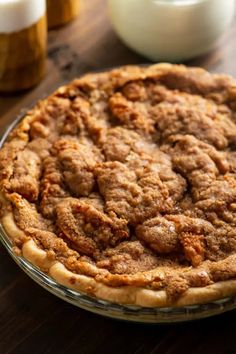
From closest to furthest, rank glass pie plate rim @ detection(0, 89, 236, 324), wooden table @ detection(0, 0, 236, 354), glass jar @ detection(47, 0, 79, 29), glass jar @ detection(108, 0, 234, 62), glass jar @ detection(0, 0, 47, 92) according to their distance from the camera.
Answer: glass pie plate rim @ detection(0, 89, 236, 324), wooden table @ detection(0, 0, 236, 354), glass jar @ detection(0, 0, 47, 92), glass jar @ detection(108, 0, 234, 62), glass jar @ detection(47, 0, 79, 29)

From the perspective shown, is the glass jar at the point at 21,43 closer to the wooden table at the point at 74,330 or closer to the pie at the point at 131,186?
the pie at the point at 131,186

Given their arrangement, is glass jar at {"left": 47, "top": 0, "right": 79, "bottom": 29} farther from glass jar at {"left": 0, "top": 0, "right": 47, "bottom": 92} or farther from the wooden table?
the wooden table

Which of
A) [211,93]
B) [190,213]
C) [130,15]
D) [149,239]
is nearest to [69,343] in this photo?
[149,239]

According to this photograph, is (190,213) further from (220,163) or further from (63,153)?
(63,153)

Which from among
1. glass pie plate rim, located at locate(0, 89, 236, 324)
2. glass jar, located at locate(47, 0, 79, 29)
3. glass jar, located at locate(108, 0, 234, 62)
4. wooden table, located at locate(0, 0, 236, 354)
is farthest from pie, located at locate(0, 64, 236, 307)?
glass jar, located at locate(47, 0, 79, 29)

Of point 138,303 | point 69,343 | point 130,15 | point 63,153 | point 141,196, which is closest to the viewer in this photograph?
point 138,303

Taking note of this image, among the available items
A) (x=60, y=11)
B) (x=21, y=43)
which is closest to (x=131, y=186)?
(x=21, y=43)

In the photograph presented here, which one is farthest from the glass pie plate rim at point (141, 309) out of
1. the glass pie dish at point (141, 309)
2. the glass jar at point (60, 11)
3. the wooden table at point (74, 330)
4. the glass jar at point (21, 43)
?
the glass jar at point (60, 11)
